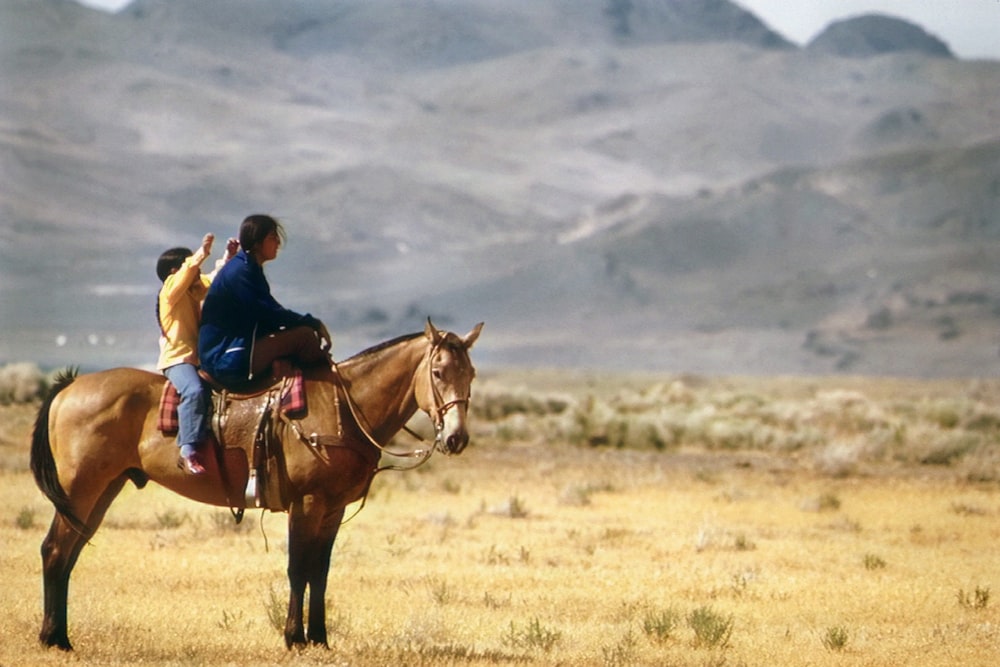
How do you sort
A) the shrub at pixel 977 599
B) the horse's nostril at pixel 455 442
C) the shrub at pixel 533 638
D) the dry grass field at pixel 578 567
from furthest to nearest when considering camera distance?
1. the shrub at pixel 977 599
2. the dry grass field at pixel 578 567
3. the shrub at pixel 533 638
4. the horse's nostril at pixel 455 442

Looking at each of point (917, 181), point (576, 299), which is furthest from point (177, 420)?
point (917, 181)

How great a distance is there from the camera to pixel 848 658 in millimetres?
13648

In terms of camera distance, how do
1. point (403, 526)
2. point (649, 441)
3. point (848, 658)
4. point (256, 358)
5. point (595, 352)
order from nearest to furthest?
point (256, 358) → point (848, 658) → point (403, 526) → point (649, 441) → point (595, 352)

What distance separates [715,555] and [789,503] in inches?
260

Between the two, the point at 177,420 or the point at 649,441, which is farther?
the point at 649,441

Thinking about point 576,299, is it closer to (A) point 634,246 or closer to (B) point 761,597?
(A) point 634,246

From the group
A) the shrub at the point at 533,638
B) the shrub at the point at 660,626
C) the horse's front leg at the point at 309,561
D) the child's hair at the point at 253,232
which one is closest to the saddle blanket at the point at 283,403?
the horse's front leg at the point at 309,561

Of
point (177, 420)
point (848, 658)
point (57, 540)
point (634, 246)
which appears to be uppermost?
point (634, 246)

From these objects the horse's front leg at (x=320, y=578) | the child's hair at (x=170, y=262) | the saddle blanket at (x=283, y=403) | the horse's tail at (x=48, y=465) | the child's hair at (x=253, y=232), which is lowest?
the horse's front leg at (x=320, y=578)

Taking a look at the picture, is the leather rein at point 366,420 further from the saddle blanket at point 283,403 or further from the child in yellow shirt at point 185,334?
the child in yellow shirt at point 185,334

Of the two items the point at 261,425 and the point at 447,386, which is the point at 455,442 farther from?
the point at 261,425

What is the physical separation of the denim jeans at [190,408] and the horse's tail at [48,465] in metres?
0.89

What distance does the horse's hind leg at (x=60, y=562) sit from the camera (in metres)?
12.8

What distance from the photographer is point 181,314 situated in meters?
13.2
